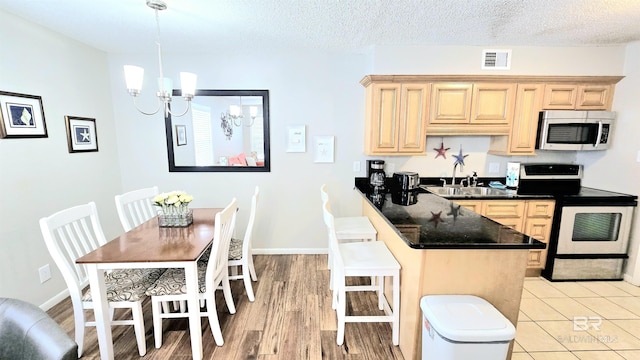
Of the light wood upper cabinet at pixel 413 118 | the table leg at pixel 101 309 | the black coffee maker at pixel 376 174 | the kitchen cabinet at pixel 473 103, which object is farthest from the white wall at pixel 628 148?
the table leg at pixel 101 309

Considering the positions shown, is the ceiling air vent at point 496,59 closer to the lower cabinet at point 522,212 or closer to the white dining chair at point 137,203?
the lower cabinet at point 522,212

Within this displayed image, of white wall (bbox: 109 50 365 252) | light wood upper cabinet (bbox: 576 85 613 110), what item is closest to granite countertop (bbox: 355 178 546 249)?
white wall (bbox: 109 50 365 252)

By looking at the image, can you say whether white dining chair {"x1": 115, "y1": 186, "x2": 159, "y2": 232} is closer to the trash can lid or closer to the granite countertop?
the granite countertop

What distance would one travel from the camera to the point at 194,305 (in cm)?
179

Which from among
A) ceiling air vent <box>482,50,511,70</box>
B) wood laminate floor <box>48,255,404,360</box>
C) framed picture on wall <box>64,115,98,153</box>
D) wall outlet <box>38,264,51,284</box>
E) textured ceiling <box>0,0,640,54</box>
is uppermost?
textured ceiling <box>0,0,640,54</box>

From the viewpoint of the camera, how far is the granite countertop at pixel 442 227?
1.48 meters

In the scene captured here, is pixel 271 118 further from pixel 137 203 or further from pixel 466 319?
pixel 466 319

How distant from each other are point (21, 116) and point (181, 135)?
4.31 feet

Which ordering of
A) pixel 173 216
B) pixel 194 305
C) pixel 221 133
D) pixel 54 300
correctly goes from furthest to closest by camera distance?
pixel 221 133 → pixel 54 300 → pixel 173 216 → pixel 194 305

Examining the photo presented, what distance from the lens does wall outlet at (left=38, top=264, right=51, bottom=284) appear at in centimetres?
240

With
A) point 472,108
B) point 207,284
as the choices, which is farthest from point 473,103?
point 207,284

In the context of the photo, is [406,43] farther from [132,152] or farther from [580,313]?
[132,152]

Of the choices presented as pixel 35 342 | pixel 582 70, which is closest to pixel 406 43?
pixel 582 70

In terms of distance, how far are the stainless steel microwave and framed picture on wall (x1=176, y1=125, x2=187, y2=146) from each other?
12.9 ft
